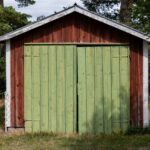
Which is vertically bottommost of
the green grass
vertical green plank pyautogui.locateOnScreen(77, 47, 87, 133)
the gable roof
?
the green grass

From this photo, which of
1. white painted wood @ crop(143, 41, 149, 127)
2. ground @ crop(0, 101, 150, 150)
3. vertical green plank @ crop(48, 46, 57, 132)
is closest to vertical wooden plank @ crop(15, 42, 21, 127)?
ground @ crop(0, 101, 150, 150)

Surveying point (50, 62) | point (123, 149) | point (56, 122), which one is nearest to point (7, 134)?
point (56, 122)

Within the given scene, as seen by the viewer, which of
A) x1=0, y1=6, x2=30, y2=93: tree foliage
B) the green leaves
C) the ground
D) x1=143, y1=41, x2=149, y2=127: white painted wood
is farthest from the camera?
x1=0, y1=6, x2=30, y2=93: tree foliage

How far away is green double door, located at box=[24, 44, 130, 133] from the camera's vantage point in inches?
561

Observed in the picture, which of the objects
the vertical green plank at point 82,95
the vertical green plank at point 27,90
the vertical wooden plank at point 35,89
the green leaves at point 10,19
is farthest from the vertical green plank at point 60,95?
the green leaves at point 10,19

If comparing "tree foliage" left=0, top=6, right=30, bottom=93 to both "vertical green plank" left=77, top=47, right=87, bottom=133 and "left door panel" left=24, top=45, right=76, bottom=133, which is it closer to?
"left door panel" left=24, top=45, right=76, bottom=133

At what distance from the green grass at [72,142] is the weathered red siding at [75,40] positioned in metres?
0.90

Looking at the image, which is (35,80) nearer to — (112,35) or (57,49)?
(57,49)

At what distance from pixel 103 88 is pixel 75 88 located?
79 centimetres

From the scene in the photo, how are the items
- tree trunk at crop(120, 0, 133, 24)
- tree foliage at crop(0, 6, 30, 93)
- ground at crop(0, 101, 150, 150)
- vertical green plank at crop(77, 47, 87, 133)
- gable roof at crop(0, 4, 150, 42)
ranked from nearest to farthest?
ground at crop(0, 101, 150, 150) → gable roof at crop(0, 4, 150, 42) → vertical green plank at crop(77, 47, 87, 133) → tree foliage at crop(0, 6, 30, 93) → tree trunk at crop(120, 0, 133, 24)

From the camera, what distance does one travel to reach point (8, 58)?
14.2m

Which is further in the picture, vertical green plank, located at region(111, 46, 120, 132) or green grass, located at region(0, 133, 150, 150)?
vertical green plank, located at region(111, 46, 120, 132)

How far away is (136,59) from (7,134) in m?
4.20

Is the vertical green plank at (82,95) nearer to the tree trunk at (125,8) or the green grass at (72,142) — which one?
the green grass at (72,142)
